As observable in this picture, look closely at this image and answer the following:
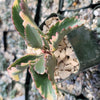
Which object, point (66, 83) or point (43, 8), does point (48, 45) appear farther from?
point (43, 8)

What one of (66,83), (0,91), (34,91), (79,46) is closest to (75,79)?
(66,83)

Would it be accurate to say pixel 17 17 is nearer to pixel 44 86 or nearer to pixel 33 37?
pixel 33 37

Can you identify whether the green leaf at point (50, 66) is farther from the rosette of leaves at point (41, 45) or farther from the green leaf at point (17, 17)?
the green leaf at point (17, 17)

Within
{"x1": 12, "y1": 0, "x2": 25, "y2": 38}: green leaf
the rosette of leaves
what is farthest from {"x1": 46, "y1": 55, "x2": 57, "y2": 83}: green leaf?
{"x1": 12, "y1": 0, "x2": 25, "y2": 38}: green leaf

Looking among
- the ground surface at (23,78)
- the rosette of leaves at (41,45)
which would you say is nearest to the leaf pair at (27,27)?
the rosette of leaves at (41,45)

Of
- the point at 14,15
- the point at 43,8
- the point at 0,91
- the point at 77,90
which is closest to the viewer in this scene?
the point at 14,15
